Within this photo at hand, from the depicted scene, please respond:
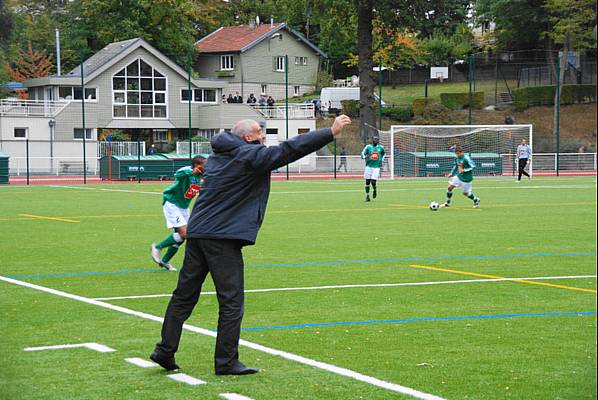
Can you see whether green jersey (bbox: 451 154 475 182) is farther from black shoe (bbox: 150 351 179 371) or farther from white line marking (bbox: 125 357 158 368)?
black shoe (bbox: 150 351 179 371)

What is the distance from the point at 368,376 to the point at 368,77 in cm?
5035

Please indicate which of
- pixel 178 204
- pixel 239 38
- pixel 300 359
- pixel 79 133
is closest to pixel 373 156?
pixel 178 204

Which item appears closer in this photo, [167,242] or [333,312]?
[333,312]

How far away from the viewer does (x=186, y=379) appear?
287 inches

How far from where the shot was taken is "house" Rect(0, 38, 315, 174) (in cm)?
5962

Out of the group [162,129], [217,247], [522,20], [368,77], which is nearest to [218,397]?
[217,247]

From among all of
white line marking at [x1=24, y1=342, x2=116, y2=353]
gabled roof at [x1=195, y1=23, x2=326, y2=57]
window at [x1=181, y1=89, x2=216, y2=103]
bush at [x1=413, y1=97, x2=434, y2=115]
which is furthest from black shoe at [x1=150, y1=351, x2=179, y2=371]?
gabled roof at [x1=195, y1=23, x2=326, y2=57]

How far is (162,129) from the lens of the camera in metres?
66.2

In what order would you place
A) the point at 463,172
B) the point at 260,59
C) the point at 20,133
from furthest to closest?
the point at 260,59
the point at 20,133
the point at 463,172

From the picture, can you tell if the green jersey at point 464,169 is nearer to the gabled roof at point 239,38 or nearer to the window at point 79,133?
the window at point 79,133

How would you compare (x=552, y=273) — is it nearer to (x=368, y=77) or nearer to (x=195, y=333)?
(x=195, y=333)

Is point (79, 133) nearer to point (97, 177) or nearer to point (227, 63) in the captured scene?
point (97, 177)

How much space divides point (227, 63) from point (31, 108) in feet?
86.5

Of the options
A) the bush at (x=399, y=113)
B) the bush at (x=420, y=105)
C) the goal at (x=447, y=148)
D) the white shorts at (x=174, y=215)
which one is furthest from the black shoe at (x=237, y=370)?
the bush at (x=420, y=105)
